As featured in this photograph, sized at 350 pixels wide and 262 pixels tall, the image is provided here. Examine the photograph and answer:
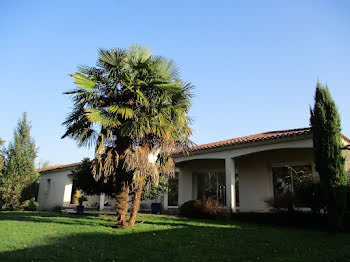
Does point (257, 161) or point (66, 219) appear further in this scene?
point (257, 161)

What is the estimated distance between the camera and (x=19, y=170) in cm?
2288

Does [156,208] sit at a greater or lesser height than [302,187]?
lesser

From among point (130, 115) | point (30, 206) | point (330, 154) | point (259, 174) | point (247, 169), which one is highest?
point (130, 115)

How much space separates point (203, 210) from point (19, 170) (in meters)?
17.3

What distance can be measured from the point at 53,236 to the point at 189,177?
12.0m

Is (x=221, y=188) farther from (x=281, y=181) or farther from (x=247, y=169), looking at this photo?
(x=281, y=181)

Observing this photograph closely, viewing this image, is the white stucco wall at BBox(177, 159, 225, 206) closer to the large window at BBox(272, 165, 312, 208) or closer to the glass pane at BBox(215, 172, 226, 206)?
the glass pane at BBox(215, 172, 226, 206)

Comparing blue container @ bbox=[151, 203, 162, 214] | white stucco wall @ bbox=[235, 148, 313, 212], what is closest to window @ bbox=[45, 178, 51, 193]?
blue container @ bbox=[151, 203, 162, 214]

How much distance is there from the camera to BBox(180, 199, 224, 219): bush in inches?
543

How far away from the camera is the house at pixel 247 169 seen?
44.2 ft

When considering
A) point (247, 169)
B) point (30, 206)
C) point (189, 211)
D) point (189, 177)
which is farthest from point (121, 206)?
point (30, 206)

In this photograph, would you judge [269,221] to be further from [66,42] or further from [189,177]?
[66,42]

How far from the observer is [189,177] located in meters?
18.9

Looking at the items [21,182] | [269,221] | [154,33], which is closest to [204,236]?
[269,221]
